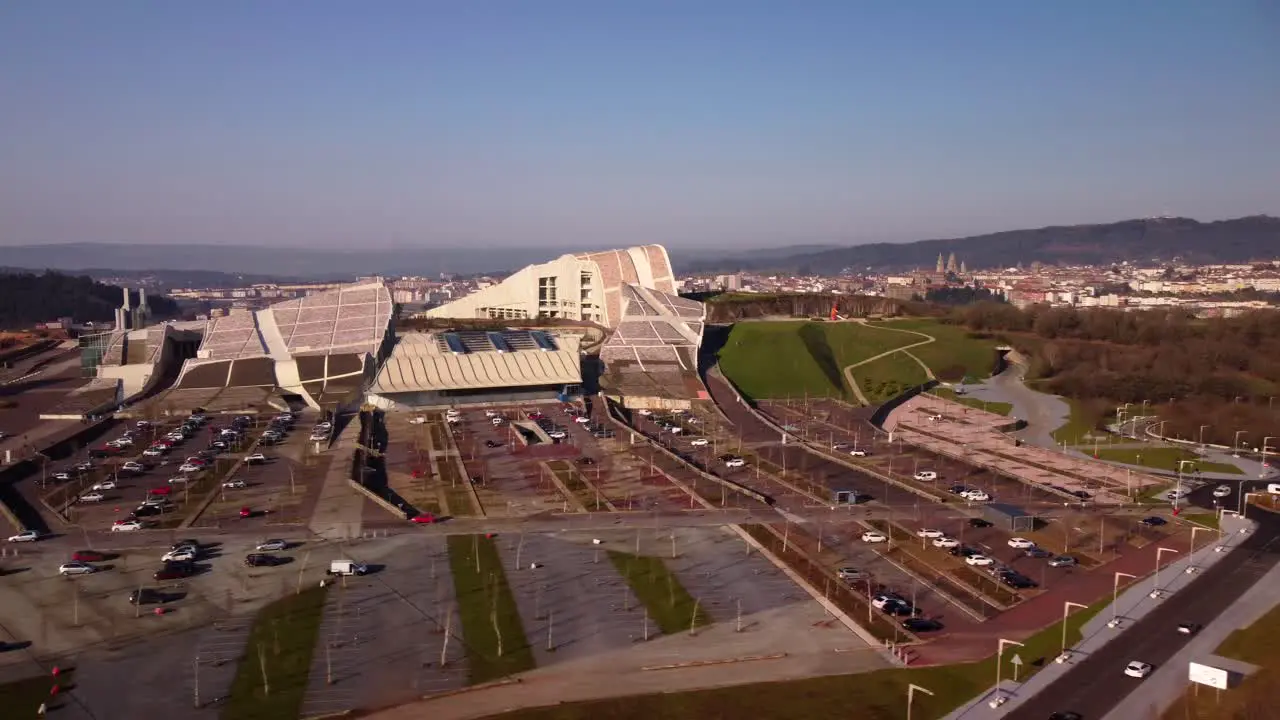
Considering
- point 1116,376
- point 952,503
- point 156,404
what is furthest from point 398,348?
point 1116,376

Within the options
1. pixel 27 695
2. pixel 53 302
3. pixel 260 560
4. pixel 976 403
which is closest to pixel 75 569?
pixel 260 560

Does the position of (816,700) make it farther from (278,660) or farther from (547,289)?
(547,289)

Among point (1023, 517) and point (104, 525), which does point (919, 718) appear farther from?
point (104, 525)

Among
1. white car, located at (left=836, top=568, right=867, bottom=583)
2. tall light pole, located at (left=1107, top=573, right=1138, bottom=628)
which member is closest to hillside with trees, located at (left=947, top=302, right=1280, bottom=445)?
tall light pole, located at (left=1107, top=573, right=1138, bottom=628)

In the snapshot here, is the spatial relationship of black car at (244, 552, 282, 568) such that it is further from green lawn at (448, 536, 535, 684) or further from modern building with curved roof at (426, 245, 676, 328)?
modern building with curved roof at (426, 245, 676, 328)

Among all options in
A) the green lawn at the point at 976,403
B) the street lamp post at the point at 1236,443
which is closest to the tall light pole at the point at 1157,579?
the street lamp post at the point at 1236,443

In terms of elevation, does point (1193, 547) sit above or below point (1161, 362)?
below

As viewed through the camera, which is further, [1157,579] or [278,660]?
[1157,579]
